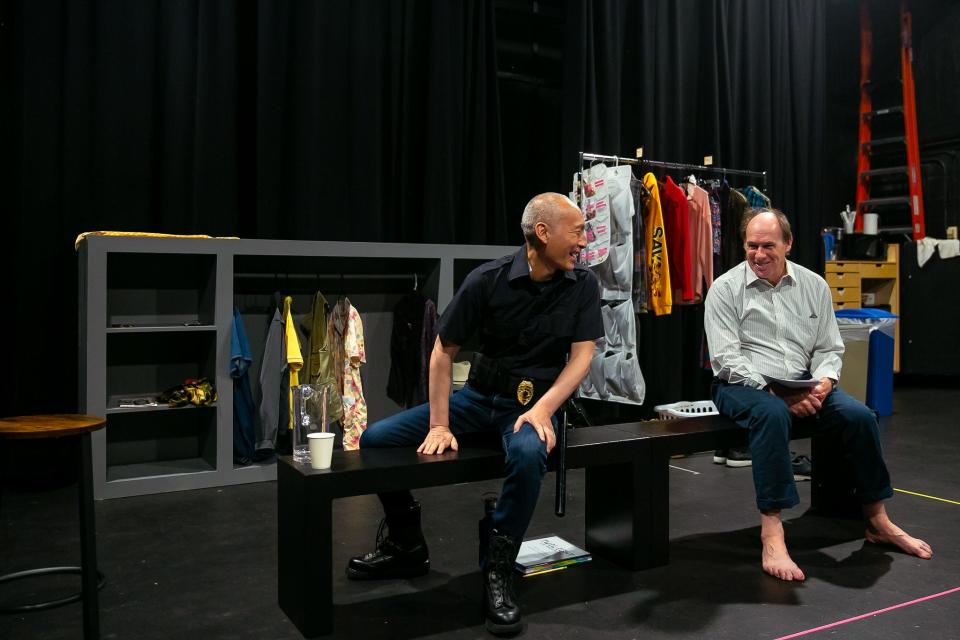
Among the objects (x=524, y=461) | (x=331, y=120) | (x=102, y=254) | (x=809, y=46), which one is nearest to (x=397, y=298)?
(x=331, y=120)

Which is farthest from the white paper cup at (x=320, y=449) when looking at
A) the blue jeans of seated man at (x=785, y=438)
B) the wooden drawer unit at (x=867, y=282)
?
the wooden drawer unit at (x=867, y=282)

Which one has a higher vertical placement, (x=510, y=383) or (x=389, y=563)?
(x=510, y=383)

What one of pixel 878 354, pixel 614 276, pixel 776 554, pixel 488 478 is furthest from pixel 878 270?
pixel 488 478

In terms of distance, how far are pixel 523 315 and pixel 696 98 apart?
4185 mm

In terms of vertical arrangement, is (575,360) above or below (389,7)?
below

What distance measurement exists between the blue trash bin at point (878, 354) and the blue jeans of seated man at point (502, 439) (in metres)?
3.81

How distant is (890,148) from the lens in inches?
305

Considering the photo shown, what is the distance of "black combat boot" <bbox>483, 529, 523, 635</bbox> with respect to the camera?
88.0 inches

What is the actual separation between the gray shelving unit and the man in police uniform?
1.50 m

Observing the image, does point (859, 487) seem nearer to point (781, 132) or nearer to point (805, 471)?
point (805, 471)

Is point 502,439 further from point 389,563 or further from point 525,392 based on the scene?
point 389,563

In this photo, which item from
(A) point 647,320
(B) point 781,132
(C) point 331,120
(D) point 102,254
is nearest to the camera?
(D) point 102,254

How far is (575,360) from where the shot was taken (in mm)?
2551

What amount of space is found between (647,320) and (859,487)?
294 cm
